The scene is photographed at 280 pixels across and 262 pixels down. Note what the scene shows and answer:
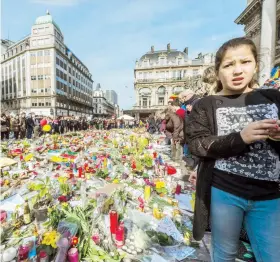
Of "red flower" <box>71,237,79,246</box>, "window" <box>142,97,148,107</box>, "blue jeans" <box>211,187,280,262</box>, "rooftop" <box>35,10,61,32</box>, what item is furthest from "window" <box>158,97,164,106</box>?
"blue jeans" <box>211,187,280,262</box>

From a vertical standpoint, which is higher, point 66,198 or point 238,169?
point 238,169

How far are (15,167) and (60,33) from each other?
63.2 metres

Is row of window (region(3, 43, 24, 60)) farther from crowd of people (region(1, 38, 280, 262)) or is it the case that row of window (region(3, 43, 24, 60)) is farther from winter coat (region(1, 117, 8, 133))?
crowd of people (region(1, 38, 280, 262))

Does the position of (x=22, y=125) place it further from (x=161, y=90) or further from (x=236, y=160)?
(x=161, y=90)

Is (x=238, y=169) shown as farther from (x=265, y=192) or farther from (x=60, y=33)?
(x=60, y=33)

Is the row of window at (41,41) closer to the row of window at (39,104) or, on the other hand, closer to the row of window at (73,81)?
the row of window at (73,81)

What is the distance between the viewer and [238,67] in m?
1.04

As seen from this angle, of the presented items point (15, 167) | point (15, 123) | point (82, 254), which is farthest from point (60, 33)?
point (82, 254)

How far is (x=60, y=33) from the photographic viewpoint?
57.5 m

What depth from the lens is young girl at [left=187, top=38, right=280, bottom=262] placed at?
982 mm

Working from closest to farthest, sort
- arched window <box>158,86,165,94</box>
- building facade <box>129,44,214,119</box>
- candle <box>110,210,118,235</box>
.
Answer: candle <box>110,210,118,235</box> → building facade <box>129,44,214,119</box> → arched window <box>158,86,165,94</box>

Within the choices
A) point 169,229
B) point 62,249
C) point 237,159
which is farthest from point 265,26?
point 62,249

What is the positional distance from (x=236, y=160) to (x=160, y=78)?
53.5 metres

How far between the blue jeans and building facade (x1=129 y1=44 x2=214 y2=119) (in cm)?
5007
